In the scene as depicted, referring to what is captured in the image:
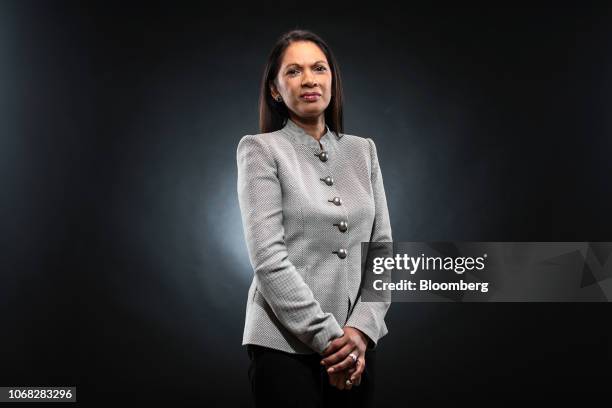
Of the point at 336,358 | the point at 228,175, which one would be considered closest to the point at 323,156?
the point at 336,358

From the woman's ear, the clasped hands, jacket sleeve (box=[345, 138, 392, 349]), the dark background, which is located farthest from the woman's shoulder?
the dark background

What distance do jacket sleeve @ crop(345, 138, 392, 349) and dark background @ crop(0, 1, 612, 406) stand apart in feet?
7.37

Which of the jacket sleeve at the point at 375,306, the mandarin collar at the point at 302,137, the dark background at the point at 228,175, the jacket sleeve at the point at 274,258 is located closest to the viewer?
the jacket sleeve at the point at 274,258

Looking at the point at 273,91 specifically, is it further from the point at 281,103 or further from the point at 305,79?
the point at 305,79

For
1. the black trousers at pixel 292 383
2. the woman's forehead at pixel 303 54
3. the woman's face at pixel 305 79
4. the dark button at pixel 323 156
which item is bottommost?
the black trousers at pixel 292 383

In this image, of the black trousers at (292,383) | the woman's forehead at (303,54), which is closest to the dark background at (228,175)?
the woman's forehead at (303,54)

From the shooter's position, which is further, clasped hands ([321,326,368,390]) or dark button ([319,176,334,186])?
dark button ([319,176,334,186])

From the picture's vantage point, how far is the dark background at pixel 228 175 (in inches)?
154

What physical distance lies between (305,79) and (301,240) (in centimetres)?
42

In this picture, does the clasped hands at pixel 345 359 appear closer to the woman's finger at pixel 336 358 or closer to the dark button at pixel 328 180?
the woman's finger at pixel 336 358

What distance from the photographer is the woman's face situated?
175 centimetres

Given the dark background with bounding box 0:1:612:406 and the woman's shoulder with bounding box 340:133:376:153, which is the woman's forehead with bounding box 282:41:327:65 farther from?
the dark background with bounding box 0:1:612:406

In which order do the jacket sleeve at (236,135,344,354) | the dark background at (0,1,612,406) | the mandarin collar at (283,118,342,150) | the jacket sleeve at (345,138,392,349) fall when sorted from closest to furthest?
the jacket sleeve at (236,135,344,354) < the jacket sleeve at (345,138,392,349) < the mandarin collar at (283,118,342,150) < the dark background at (0,1,612,406)

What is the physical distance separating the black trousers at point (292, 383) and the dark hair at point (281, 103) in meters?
0.61
